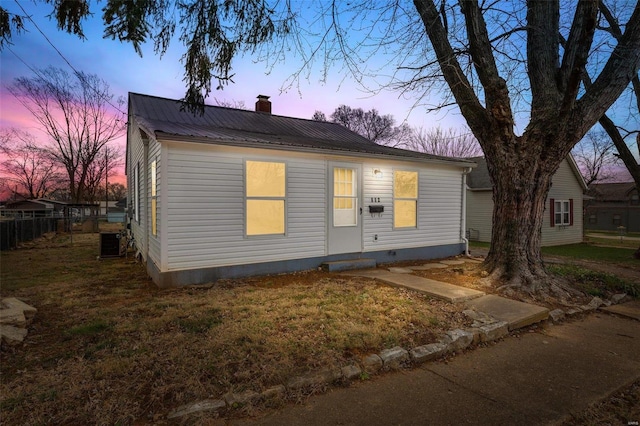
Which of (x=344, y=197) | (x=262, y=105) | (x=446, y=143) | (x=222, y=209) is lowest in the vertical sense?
(x=222, y=209)

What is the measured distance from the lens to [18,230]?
38.9 ft

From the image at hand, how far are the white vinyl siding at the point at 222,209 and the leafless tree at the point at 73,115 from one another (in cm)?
2148

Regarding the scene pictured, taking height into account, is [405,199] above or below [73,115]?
below

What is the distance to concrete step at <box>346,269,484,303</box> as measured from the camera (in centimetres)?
509

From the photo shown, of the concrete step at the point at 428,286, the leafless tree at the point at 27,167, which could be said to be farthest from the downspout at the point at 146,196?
the leafless tree at the point at 27,167

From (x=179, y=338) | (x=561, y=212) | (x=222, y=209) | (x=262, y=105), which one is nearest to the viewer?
(x=179, y=338)

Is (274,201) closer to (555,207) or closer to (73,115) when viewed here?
(555,207)

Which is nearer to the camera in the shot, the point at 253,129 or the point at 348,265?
the point at 348,265

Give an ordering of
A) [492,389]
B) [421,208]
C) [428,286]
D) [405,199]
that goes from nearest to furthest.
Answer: [492,389] → [428,286] → [405,199] → [421,208]

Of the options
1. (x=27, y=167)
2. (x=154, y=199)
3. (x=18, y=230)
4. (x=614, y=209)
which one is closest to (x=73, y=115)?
(x=27, y=167)

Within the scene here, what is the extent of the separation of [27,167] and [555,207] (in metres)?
47.0

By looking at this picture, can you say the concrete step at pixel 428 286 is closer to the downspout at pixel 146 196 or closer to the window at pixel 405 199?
the window at pixel 405 199

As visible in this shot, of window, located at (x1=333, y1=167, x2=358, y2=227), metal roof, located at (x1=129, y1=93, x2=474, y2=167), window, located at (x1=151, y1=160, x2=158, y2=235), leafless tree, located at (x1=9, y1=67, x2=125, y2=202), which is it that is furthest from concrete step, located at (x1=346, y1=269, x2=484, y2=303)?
leafless tree, located at (x1=9, y1=67, x2=125, y2=202)

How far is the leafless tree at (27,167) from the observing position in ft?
86.6
